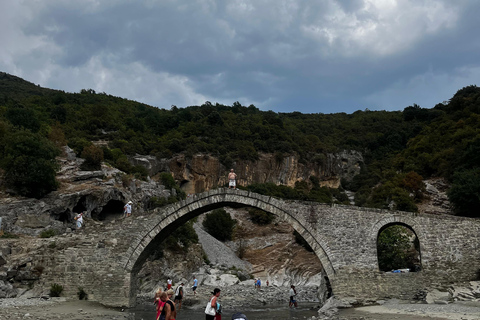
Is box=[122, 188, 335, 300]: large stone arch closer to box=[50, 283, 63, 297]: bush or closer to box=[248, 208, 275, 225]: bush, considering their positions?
box=[50, 283, 63, 297]: bush

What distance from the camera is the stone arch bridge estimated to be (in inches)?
572

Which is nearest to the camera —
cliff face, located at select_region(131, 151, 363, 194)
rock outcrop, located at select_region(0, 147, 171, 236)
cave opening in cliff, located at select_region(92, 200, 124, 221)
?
rock outcrop, located at select_region(0, 147, 171, 236)

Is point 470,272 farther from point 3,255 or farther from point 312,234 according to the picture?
point 3,255

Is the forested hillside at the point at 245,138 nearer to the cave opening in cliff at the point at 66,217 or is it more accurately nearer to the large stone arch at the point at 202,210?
the cave opening in cliff at the point at 66,217

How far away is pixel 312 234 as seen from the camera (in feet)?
49.4

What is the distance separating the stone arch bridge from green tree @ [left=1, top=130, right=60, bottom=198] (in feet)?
21.3

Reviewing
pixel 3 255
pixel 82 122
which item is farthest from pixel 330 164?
pixel 3 255

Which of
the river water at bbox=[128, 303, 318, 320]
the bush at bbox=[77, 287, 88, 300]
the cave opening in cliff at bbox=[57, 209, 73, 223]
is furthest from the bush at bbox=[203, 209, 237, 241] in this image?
the bush at bbox=[77, 287, 88, 300]

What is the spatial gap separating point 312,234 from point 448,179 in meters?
23.6

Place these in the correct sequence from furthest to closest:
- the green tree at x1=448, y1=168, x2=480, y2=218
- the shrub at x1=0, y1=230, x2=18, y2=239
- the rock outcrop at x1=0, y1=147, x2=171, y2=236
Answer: the green tree at x1=448, y1=168, x2=480, y2=218
the rock outcrop at x1=0, y1=147, x2=171, y2=236
the shrub at x1=0, y1=230, x2=18, y2=239

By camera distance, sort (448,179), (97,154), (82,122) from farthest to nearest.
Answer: (82,122), (448,179), (97,154)

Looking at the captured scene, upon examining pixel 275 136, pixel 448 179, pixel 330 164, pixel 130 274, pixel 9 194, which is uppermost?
pixel 275 136

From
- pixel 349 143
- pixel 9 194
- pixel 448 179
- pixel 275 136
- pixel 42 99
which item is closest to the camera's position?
pixel 9 194

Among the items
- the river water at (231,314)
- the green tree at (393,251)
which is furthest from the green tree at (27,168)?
the green tree at (393,251)
